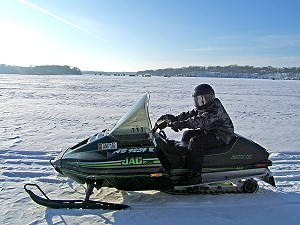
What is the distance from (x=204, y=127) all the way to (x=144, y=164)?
3.05ft

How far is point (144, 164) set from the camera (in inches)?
144

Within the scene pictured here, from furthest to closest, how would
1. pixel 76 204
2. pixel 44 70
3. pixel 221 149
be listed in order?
pixel 44 70, pixel 221 149, pixel 76 204

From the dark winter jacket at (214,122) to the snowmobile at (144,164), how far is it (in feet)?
0.51

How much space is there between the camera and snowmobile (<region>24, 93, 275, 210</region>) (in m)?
3.62

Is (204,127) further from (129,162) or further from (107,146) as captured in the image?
(107,146)

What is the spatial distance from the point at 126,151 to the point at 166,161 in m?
0.56

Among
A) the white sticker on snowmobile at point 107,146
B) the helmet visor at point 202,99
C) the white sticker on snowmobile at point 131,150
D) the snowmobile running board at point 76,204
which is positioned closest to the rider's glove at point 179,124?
the helmet visor at point 202,99

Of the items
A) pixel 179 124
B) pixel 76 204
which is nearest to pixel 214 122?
pixel 179 124

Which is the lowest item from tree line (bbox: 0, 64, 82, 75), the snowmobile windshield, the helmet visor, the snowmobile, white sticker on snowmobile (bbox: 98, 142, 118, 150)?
the snowmobile

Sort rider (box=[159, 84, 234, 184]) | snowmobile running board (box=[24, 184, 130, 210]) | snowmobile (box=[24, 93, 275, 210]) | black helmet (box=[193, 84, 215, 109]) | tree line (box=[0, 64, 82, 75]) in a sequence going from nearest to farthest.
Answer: snowmobile running board (box=[24, 184, 130, 210]), snowmobile (box=[24, 93, 275, 210]), rider (box=[159, 84, 234, 184]), black helmet (box=[193, 84, 215, 109]), tree line (box=[0, 64, 82, 75])

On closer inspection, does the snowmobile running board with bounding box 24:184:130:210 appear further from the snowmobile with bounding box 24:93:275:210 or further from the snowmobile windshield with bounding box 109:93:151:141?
the snowmobile windshield with bounding box 109:93:151:141

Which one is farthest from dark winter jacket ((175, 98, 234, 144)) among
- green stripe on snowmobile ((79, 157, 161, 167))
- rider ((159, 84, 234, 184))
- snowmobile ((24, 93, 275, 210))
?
green stripe on snowmobile ((79, 157, 161, 167))

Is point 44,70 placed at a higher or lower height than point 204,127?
higher

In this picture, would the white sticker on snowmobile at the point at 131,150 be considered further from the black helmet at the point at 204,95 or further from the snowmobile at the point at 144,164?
the black helmet at the point at 204,95
